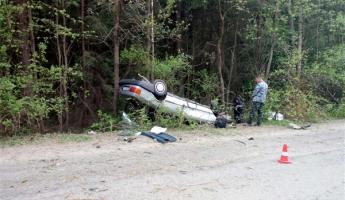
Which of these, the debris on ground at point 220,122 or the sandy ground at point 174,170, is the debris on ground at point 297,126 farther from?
the sandy ground at point 174,170

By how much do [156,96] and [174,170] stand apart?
5180 mm

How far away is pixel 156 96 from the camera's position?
1272cm

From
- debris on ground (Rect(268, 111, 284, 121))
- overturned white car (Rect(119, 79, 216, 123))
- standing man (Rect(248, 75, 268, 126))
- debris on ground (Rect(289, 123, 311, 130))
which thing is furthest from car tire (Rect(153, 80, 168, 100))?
debris on ground (Rect(268, 111, 284, 121))

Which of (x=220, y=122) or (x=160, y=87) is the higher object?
(x=160, y=87)

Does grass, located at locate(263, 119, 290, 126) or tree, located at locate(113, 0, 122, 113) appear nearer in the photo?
tree, located at locate(113, 0, 122, 113)

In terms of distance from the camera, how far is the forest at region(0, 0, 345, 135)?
11523 mm

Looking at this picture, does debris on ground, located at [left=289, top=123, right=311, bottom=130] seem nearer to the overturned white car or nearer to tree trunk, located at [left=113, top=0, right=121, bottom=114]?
the overturned white car

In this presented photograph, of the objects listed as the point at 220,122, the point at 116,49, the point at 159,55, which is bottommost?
the point at 220,122

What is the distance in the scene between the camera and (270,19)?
1848 cm

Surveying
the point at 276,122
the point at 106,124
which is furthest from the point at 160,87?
the point at 276,122

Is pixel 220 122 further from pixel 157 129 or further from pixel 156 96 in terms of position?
pixel 157 129

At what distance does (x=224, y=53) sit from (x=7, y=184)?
49.0 feet

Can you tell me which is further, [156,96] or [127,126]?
[156,96]

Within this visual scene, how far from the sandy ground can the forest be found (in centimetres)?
274
